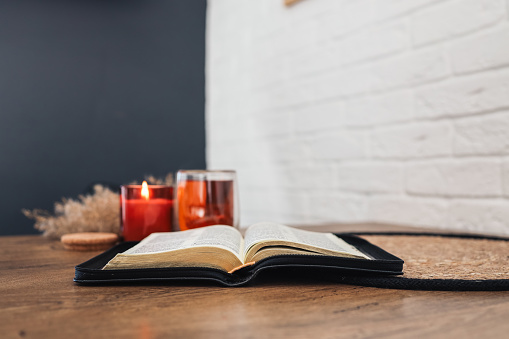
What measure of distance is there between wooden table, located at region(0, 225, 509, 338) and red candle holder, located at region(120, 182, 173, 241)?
0.29 metres

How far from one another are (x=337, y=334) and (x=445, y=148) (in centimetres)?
88

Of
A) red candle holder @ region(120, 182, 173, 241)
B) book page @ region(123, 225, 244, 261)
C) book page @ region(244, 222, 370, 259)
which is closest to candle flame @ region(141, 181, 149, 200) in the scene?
red candle holder @ region(120, 182, 173, 241)

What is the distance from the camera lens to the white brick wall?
3.52 feet

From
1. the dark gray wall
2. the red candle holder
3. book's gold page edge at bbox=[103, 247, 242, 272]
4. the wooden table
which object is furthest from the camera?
the dark gray wall

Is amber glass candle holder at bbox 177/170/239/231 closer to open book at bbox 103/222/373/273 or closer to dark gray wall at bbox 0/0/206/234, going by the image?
open book at bbox 103/222/373/273

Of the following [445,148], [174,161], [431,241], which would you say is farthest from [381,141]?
[174,161]

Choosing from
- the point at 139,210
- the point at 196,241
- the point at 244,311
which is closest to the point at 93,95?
the point at 139,210

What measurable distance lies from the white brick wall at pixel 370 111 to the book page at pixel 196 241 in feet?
2.14

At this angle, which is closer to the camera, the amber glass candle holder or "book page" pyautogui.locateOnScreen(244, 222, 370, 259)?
"book page" pyautogui.locateOnScreen(244, 222, 370, 259)

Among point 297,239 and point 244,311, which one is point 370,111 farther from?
point 244,311

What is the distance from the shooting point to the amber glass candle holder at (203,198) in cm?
91

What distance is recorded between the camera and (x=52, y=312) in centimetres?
46

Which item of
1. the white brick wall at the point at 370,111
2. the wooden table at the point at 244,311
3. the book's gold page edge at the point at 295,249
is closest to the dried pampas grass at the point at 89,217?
the wooden table at the point at 244,311

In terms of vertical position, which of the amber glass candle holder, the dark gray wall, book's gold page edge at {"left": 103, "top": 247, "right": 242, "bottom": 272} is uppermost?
the dark gray wall
